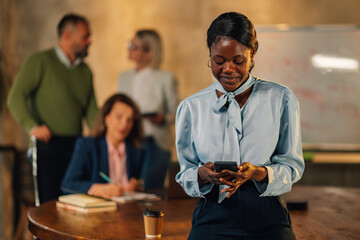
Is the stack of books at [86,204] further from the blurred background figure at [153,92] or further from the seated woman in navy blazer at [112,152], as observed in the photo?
the blurred background figure at [153,92]

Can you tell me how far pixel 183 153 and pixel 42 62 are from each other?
2303 millimetres

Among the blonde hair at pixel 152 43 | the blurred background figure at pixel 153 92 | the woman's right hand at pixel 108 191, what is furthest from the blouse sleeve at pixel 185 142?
the blonde hair at pixel 152 43

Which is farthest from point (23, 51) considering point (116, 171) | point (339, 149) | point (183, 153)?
point (183, 153)

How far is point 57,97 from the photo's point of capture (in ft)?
11.1

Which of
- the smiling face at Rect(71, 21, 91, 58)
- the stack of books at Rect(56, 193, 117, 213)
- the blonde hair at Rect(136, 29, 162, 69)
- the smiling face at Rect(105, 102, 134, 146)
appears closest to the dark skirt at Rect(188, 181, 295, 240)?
the stack of books at Rect(56, 193, 117, 213)

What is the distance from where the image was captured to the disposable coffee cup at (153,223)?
5.19ft

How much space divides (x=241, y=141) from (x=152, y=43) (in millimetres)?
3420

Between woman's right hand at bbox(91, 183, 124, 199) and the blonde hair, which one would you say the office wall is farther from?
woman's right hand at bbox(91, 183, 124, 199)

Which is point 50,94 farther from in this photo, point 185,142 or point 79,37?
point 185,142

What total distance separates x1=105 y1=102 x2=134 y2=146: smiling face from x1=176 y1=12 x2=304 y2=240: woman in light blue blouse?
166cm

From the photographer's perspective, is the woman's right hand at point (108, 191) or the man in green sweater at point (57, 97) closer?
the woman's right hand at point (108, 191)

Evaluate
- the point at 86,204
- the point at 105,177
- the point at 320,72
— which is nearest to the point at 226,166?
the point at 86,204

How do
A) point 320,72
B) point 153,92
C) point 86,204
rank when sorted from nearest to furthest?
point 86,204
point 153,92
point 320,72

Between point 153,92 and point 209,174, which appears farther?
point 153,92
